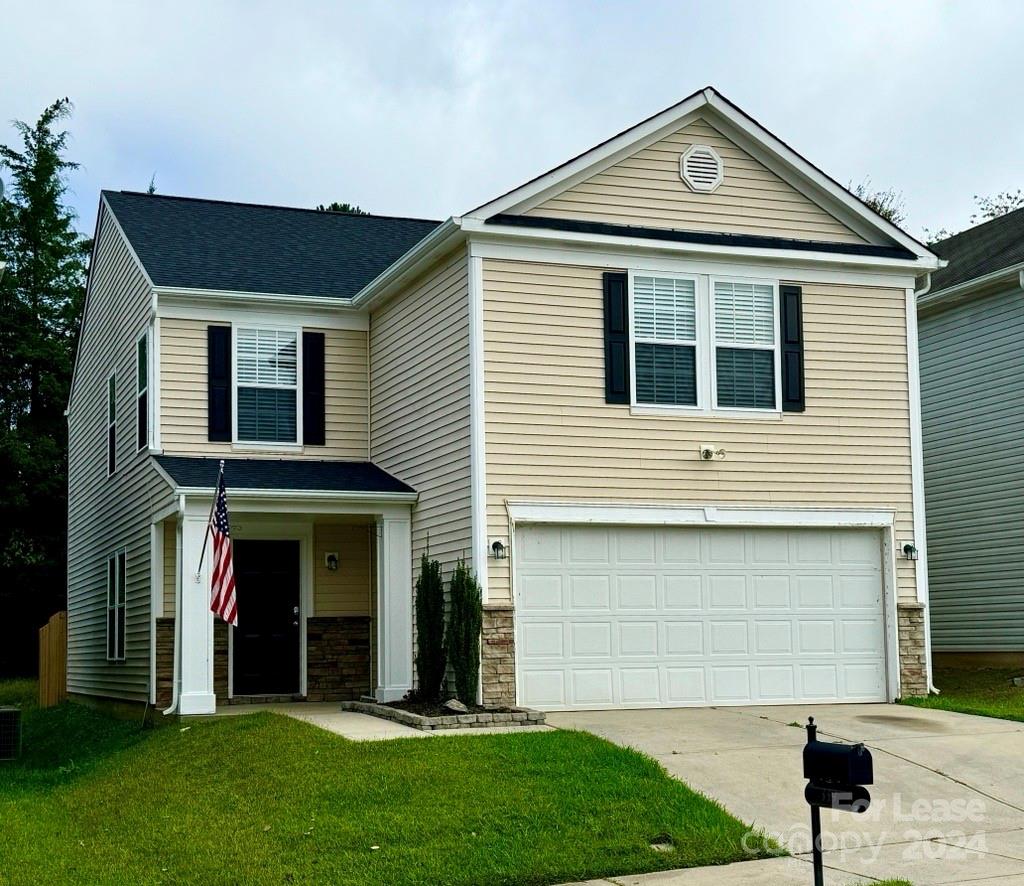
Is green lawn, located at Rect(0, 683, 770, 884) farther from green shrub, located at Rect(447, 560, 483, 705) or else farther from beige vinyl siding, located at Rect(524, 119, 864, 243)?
beige vinyl siding, located at Rect(524, 119, 864, 243)

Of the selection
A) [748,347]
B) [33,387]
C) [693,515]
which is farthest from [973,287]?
[33,387]

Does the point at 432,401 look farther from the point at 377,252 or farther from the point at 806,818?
the point at 806,818

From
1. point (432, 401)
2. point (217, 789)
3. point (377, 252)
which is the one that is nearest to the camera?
point (217, 789)

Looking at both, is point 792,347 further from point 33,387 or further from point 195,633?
point 33,387

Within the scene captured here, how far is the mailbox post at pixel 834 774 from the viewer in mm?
7215

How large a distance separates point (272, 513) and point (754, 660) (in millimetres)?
5976

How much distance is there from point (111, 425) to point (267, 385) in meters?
4.37

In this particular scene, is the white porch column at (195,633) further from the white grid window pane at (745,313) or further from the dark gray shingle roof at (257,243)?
the white grid window pane at (745,313)

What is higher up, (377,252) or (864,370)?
(377,252)

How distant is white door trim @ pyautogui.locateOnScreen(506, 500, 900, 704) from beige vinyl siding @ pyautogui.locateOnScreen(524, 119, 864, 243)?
3.31 m

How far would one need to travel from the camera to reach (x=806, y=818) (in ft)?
34.7

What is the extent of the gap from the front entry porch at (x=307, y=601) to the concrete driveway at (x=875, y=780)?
3.35 m

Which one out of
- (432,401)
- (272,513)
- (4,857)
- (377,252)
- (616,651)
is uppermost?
(377,252)

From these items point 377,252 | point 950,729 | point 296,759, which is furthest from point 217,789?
point 377,252
